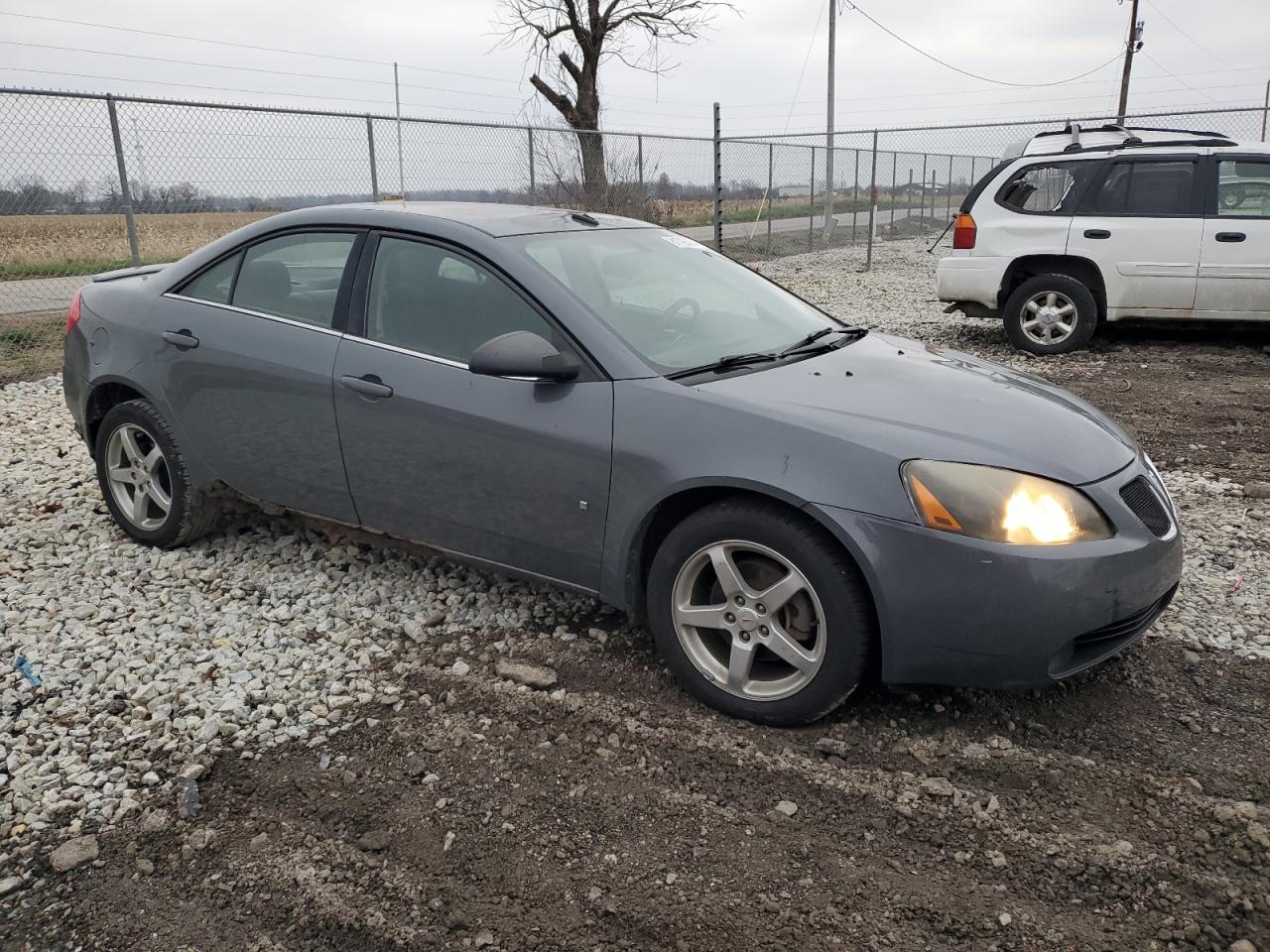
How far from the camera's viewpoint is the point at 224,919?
2287 mm

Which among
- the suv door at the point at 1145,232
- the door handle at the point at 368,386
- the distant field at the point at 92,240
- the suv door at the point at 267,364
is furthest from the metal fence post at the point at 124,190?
the suv door at the point at 1145,232

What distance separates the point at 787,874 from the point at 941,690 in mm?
1093

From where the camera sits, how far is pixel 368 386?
140 inches

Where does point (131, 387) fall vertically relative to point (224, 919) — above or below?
above

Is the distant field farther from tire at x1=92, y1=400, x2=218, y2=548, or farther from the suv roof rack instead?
the suv roof rack

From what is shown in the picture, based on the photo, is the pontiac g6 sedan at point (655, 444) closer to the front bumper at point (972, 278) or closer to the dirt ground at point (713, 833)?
the dirt ground at point (713, 833)

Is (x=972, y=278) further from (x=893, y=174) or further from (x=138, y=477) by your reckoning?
(x=893, y=174)

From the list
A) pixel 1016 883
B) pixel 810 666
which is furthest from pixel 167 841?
pixel 1016 883

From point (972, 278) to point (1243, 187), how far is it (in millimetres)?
2311

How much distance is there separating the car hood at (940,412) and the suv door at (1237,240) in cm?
615

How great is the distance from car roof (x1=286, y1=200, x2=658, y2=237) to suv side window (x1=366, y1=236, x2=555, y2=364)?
13cm

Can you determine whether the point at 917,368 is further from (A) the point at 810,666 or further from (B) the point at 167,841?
(B) the point at 167,841

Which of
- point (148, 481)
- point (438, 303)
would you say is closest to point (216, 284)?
point (148, 481)

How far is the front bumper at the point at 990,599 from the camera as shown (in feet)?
8.73
